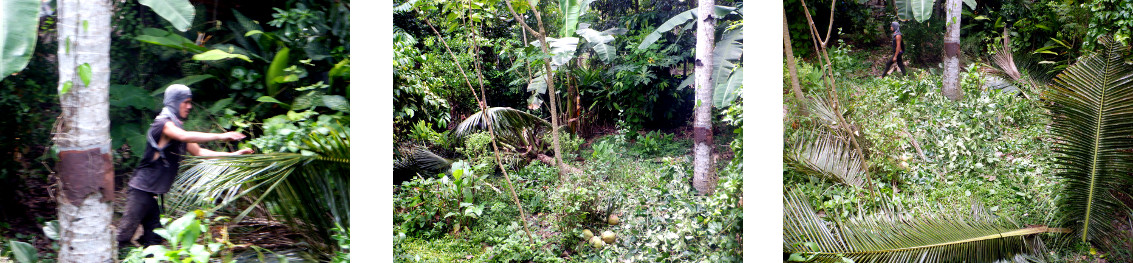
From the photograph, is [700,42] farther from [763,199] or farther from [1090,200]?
[1090,200]

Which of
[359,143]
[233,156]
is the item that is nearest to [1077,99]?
[359,143]

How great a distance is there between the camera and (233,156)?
1.86 meters

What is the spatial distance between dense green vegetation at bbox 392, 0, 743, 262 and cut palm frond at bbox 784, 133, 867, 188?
318mm

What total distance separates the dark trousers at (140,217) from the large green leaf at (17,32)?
1.86 ft

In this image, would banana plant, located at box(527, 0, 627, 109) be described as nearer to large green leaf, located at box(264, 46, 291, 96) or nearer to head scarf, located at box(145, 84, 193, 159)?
large green leaf, located at box(264, 46, 291, 96)

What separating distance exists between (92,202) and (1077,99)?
155 inches

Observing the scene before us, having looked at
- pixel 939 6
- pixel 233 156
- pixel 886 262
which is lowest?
pixel 886 262

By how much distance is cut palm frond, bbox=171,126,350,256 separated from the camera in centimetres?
185

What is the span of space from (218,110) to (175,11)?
37cm

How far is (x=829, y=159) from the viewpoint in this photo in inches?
89.7

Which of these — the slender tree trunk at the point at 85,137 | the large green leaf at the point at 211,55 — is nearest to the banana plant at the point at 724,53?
the large green leaf at the point at 211,55

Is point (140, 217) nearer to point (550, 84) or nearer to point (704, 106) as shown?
point (550, 84)

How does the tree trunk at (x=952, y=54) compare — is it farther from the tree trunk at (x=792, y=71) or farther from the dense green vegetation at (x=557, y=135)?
the dense green vegetation at (x=557, y=135)

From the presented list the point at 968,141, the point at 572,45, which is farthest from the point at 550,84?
the point at 968,141
